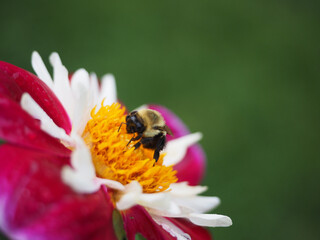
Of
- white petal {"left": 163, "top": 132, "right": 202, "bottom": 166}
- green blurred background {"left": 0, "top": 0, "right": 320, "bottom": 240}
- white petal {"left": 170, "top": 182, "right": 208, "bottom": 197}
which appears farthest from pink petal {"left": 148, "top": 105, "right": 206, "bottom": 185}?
green blurred background {"left": 0, "top": 0, "right": 320, "bottom": 240}

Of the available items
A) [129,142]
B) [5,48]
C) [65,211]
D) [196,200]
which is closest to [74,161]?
[65,211]

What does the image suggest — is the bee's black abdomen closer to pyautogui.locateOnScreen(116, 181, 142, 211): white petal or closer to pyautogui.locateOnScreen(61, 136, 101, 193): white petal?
pyautogui.locateOnScreen(116, 181, 142, 211): white petal

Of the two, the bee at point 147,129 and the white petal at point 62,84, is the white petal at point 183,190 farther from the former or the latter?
the white petal at point 62,84

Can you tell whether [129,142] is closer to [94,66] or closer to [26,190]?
[26,190]

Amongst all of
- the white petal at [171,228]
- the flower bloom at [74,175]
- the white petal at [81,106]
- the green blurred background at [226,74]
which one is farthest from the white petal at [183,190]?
the green blurred background at [226,74]

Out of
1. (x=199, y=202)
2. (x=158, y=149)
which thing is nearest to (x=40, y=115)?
(x=158, y=149)

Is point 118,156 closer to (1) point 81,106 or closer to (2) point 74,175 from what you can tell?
(1) point 81,106
